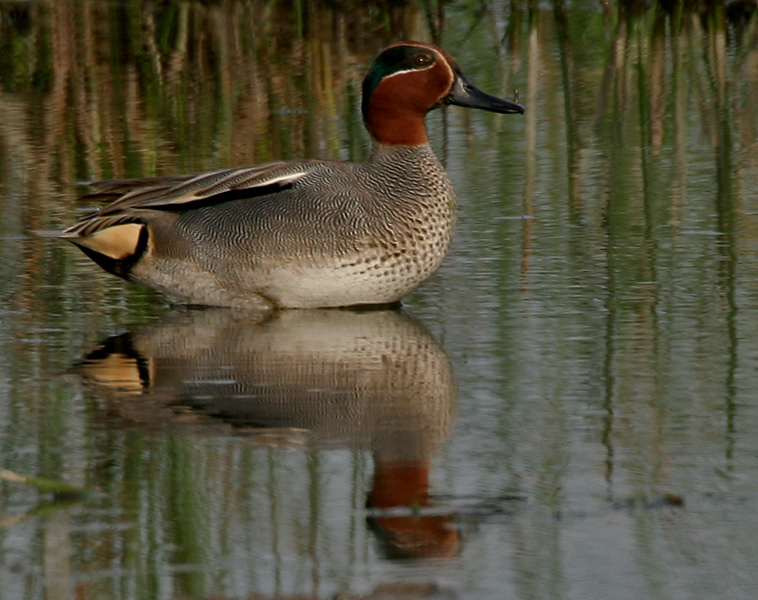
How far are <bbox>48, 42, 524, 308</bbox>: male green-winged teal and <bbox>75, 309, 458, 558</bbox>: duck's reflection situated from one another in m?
0.16

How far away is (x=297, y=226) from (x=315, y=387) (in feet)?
4.78

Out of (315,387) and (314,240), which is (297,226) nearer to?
(314,240)

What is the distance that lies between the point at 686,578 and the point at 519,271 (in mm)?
3221

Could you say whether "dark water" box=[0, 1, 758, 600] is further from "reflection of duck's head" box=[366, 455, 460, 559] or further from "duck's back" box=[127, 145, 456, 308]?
"duck's back" box=[127, 145, 456, 308]

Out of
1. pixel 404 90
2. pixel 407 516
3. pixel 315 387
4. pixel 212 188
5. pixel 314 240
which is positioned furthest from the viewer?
pixel 404 90

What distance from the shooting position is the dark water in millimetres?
3223

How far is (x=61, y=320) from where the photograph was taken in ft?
18.6

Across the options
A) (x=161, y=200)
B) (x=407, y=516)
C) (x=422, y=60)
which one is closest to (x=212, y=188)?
(x=161, y=200)

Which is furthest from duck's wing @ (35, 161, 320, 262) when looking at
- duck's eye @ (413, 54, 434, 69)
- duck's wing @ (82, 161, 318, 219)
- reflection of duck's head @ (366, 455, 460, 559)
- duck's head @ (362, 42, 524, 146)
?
reflection of duck's head @ (366, 455, 460, 559)

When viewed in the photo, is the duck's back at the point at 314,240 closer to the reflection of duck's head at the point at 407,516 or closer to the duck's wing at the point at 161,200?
the duck's wing at the point at 161,200

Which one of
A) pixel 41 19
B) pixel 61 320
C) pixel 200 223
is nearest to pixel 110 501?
pixel 61 320

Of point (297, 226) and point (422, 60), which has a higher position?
point (422, 60)

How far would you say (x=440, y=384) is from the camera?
463cm

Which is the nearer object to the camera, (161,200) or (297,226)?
(297,226)
